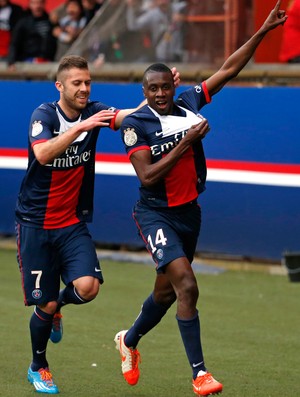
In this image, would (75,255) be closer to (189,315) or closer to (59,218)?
(59,218)

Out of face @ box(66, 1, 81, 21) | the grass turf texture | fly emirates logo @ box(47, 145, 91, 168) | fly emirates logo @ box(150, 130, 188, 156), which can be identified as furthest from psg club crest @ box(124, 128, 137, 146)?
face @ box(66, 1, 81, 21)

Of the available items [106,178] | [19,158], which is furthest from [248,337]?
[19,158]

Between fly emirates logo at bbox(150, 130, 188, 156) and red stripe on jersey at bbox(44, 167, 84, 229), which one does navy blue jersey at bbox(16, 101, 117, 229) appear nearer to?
red stripe on jersey at bbox(44, 167, 84, 229)

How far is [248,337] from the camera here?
8.86 m

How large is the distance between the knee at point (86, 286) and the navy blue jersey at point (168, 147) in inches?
24.8

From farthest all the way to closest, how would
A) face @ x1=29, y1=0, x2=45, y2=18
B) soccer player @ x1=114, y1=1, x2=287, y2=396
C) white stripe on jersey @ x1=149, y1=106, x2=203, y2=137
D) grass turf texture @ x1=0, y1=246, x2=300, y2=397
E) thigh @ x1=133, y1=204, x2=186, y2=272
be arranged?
face @ x1=29, y1=0, x2=45, y2=18
grass turf texture @ x1=0, y1=246, x2=300, y2=397
white stripe on jersey @ x1=149, y1=106, x2=203, y2=137
thigh @ x1=133, y1=204, x2=186, y2=272
soccer player @ x1=114, y1=1, x2=287, y2=396

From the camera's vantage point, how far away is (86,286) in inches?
271

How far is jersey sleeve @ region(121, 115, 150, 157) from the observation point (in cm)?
669

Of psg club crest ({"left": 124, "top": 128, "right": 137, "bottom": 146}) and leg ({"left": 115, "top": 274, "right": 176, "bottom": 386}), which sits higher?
psg club crest ({"left": 124, "top": 128, "right": 137, "bottom": 146})

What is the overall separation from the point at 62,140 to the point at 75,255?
870mm

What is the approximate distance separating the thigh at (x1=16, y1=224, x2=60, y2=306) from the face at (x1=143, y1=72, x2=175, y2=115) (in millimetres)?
1137

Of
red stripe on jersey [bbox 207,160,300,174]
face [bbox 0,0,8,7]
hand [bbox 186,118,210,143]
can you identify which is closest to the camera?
hand [bbox 186,118,210,143]

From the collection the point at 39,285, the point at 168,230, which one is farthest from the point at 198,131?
the point at 39,285

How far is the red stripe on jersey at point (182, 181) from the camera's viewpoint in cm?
679
